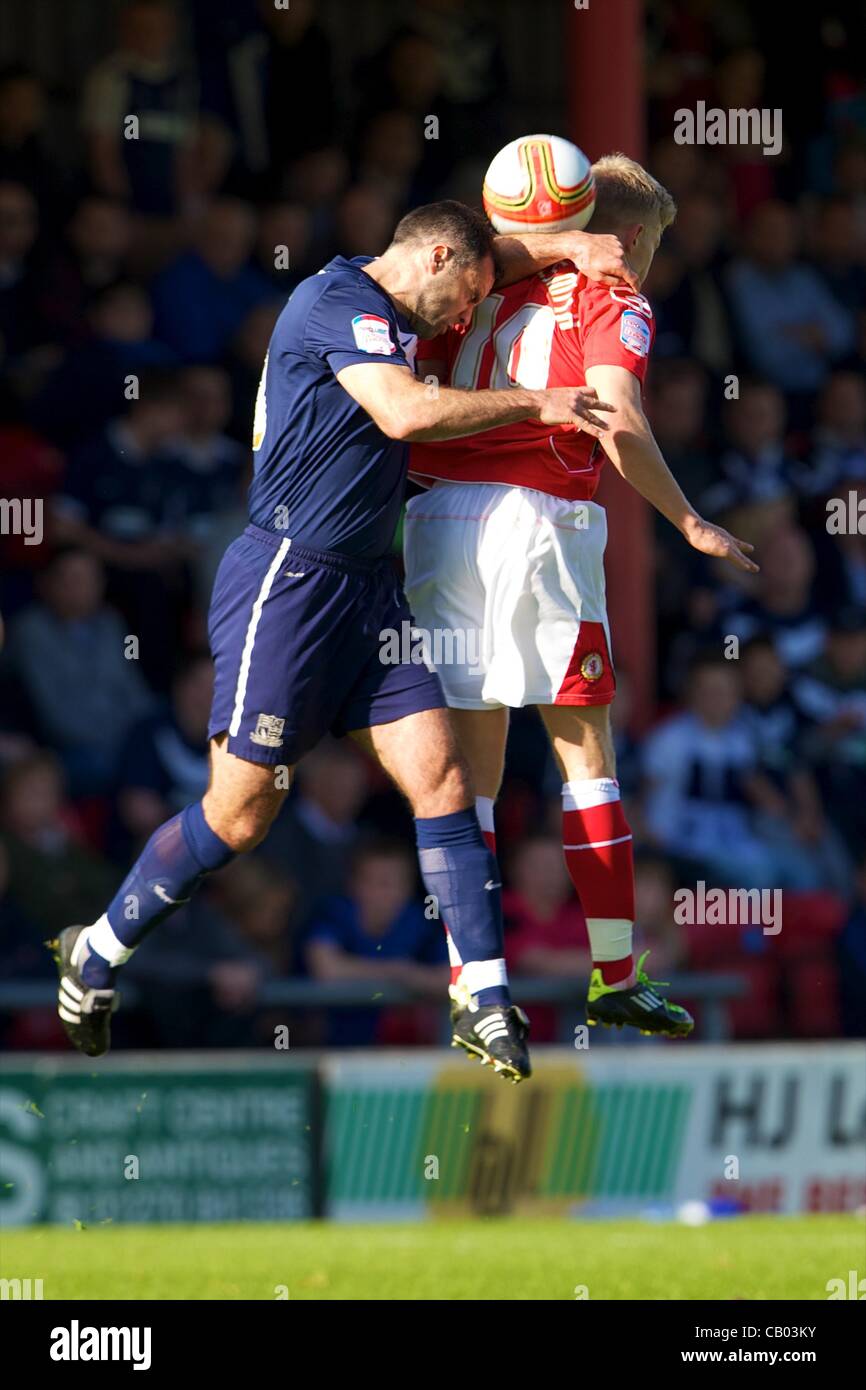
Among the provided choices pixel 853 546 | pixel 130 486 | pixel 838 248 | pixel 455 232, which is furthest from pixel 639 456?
pixel 838 248

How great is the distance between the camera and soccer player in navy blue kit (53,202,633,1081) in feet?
22.5

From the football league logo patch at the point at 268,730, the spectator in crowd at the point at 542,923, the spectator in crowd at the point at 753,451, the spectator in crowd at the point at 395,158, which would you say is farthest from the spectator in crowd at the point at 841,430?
the football league logo patch at the point at 268,730

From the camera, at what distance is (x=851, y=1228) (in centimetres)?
1060

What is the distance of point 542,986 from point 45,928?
2.38 meters

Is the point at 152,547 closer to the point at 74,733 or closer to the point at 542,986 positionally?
the point at 74,733

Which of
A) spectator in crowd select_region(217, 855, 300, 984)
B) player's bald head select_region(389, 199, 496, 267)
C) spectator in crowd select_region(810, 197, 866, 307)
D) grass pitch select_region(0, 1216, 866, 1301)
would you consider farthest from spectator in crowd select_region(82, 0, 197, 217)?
player's bald head select_region(389, 199, 496, 267)

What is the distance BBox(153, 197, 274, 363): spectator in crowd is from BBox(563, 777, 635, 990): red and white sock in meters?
6.39

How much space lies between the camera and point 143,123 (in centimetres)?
1322

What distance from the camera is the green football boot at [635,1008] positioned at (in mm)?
7336

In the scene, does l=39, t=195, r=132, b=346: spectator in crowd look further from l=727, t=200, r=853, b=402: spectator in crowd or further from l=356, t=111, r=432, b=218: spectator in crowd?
l=727, t=200, r=853, b=402: spectator in crowd

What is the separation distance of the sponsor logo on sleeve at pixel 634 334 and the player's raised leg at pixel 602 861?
42.4 inches

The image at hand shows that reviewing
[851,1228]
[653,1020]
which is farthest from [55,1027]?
[653,1020]

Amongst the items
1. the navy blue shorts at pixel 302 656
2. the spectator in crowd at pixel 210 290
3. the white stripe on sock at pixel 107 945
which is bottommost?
the white stripe on sock at pixel 107 945

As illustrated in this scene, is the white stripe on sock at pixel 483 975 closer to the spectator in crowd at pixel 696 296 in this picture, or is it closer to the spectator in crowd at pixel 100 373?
the spectator in crowd at pixel 100 373
